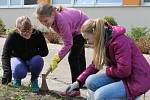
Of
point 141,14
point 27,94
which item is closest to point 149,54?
point 141,14

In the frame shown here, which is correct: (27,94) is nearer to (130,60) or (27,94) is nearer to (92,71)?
(92,71)

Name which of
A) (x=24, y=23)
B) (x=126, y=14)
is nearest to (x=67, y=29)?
(x=24, y=23)

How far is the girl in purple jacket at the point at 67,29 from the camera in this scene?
5954 mm

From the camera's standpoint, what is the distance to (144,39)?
475 inches

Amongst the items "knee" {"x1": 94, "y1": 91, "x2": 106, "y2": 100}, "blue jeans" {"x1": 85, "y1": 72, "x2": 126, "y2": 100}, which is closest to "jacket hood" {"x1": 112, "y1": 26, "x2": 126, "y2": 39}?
"blue jeans" {"x1": 85, "y1": 72, "x2": 126, "y2": 100}

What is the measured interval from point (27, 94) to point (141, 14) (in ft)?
28.0

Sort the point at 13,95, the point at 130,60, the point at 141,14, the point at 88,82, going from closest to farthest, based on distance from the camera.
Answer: the point at 130,60, the point at 88,82, the point at 13,95, the point at 141,14

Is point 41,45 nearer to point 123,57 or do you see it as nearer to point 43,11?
point 43,11

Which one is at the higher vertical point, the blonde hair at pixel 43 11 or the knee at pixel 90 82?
the blonde hair at pixel 43 11

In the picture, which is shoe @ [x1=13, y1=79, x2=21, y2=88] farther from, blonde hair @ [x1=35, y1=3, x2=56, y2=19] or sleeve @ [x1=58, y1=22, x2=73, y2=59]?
blonde hair @ [x1=35, y1=3, x2=56, y2=19]

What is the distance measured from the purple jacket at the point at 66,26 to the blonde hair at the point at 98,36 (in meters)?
1.10

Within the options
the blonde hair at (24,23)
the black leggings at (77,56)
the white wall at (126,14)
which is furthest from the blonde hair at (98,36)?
the white wall at (126,14)

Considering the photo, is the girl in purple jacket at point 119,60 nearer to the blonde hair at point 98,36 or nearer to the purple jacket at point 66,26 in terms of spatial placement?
the blonde hair at point 98,36

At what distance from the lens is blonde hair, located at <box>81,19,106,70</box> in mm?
4961
